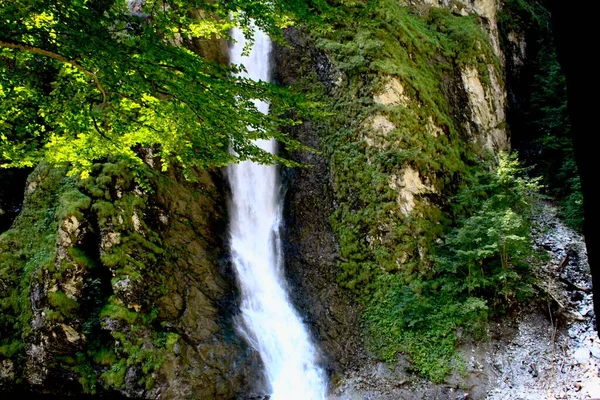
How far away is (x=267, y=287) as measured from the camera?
10.0m

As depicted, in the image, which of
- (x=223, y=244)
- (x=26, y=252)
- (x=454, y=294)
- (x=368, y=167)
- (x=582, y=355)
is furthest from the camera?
(x=368, y=167)

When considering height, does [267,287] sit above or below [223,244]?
below

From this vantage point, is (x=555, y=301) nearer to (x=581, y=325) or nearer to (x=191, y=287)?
(x=581, y=325)

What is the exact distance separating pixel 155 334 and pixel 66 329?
1.61m

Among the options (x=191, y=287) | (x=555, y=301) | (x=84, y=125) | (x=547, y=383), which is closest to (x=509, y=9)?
(x=555, y=301)

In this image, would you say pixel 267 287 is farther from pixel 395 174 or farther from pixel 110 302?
pixel 395 174

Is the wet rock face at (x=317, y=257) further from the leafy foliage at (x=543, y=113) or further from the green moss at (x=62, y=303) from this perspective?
the leafy foliage at (x=543, y=113)

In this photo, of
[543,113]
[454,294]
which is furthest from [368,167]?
[543,113]

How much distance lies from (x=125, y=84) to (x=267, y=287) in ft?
24.0

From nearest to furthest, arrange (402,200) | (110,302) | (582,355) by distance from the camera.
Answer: (582,355) < (110,302) < (402,200)

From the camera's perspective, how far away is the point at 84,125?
416 centimetres

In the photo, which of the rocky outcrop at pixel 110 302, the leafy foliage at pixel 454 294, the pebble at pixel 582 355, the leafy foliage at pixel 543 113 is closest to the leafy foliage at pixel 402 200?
the leafy foliage at pixel 454 294

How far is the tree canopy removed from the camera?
10.5 feet

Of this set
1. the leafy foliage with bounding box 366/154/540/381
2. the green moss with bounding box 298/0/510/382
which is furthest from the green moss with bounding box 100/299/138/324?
the leafy foliage with bounding box 366/154/540/381
